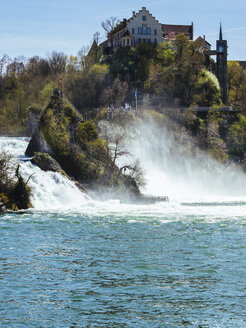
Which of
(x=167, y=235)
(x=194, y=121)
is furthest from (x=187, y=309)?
(x=194, y=121)

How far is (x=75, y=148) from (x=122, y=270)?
38.2m

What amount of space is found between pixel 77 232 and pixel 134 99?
220ft

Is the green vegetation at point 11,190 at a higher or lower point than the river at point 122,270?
higher

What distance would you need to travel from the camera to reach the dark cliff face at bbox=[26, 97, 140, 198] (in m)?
65.9

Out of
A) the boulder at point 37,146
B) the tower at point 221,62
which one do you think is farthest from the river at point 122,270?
the tower at point 221,62

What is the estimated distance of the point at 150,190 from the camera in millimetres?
78000

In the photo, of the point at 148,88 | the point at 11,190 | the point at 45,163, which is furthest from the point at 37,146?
the point at 148,88

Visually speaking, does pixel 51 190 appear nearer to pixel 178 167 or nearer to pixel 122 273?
pixel 122 273

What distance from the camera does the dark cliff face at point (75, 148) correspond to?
65.9 m

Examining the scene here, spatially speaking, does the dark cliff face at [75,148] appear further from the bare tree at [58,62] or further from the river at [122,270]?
the bare tree at [58,62]

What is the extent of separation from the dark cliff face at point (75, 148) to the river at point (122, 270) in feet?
46.3

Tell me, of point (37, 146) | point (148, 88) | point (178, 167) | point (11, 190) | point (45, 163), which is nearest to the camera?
point (11, 190)

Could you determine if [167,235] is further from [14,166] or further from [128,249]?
[14,166]

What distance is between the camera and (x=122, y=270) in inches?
1197
